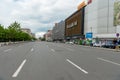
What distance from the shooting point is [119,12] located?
201 feet

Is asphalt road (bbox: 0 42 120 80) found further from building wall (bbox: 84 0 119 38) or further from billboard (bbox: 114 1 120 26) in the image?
building wall (bbox: 84 0 119 38)

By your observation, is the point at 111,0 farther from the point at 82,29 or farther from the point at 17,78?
the point at 17,78

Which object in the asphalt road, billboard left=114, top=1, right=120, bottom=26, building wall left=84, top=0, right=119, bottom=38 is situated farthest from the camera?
building wall left=84, top=0, right=119, bottom=38

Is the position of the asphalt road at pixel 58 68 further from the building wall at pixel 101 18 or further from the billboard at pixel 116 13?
the building wall at pixel 101 18

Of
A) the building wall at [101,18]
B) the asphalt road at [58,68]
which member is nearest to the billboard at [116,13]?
the building wall at [101,18]

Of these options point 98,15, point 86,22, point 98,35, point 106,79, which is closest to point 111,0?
point 98,15

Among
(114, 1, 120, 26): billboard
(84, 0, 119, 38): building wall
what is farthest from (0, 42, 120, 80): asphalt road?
(84, 0, 119, 38): building wall

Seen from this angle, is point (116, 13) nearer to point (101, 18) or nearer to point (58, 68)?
point (101, 18)

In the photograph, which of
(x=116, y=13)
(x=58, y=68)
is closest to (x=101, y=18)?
(x=116, y=13)

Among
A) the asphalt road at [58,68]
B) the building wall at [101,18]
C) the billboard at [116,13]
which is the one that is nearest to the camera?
the asphalt road at [58,68]

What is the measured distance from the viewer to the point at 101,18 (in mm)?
71625

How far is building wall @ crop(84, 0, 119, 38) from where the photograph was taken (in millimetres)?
66075

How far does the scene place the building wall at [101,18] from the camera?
66075 mm

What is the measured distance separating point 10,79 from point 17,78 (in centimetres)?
29
